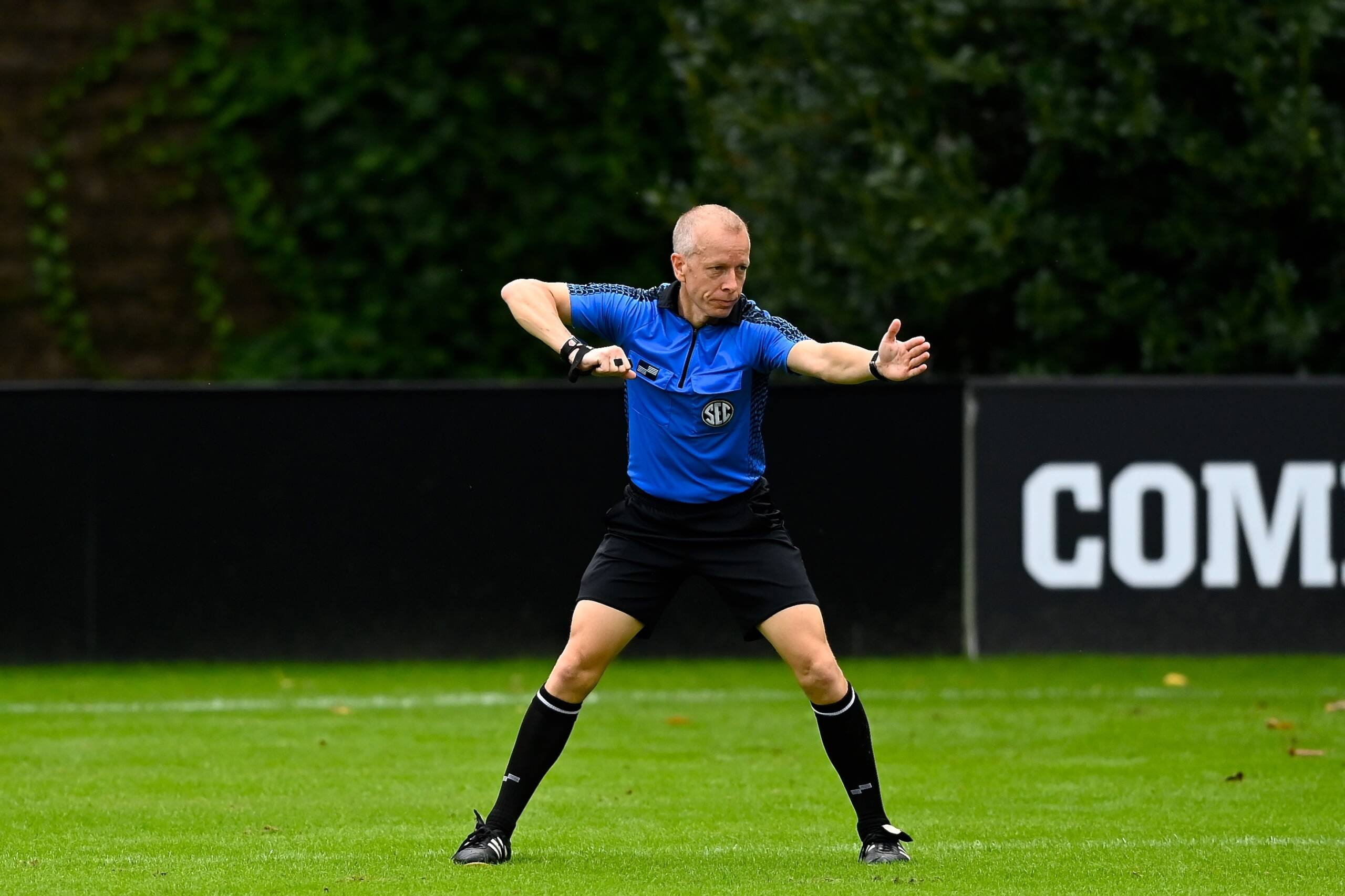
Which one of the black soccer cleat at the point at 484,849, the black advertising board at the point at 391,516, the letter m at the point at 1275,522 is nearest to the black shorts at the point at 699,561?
the black soccer cleat at the point at 484,849

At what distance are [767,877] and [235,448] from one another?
655 centimetres

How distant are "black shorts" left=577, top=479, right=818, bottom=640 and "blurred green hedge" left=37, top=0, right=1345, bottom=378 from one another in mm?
7508

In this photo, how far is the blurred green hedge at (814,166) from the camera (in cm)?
1353

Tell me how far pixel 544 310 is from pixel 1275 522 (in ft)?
22.1

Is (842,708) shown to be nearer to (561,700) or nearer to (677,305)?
(561,700)

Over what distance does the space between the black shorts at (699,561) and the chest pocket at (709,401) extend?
0.81 feet

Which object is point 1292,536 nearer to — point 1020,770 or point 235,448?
point 1020,770

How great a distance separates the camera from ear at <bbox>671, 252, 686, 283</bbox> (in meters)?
6.15

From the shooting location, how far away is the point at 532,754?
6320 mm

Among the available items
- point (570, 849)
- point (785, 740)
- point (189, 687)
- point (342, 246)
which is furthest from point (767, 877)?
point (342, 246)

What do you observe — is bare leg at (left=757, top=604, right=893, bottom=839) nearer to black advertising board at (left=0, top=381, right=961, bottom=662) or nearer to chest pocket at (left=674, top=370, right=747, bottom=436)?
chest pocket at (left=674, top=370, right=747, bottom=436)

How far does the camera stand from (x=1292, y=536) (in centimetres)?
1180

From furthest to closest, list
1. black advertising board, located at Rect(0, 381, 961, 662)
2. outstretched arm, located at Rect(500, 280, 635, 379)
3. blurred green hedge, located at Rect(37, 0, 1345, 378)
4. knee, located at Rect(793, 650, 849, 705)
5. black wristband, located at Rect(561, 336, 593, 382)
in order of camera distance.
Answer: blurred green hedge, located at Rect(37, 0, 1345, 378) → black advertising board, located at Rect(0, 381, 961, 662) → knee, located at Rect(793, 650, 849, 705) → outstretched arm, located at Rect(500, 280, 635, 379) → black wristband, located at Rect(561, 336, 593, 382)

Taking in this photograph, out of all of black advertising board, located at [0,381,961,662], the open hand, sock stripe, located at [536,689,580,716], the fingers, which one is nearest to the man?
sock stripe, located at [536,689,580,716]
